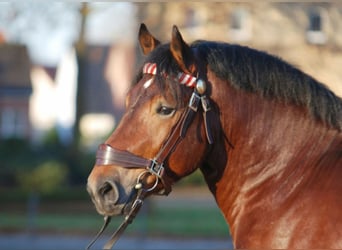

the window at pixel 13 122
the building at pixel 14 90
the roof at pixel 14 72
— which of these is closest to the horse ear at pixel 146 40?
the building at pixel 14 90

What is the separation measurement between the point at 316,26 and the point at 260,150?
13664 mm

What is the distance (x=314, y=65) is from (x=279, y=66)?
543 inches

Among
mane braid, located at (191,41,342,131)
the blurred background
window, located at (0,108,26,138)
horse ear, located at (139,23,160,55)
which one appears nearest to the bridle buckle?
mane braid, located at (191,41,342,131)

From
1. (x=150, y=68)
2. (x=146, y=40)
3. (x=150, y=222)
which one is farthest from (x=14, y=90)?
(x=150, y=68)

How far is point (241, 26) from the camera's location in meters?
20.5

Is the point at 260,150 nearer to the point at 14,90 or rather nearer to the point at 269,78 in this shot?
the point at 269,78

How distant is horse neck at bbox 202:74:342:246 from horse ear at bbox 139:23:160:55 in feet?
1.68

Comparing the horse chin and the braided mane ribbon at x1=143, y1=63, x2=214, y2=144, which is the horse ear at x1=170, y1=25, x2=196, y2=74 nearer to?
the braided mane ribbon at x1=143, y1=63, x2=214, y2=144

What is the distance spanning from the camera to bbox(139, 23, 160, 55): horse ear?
13.0ft

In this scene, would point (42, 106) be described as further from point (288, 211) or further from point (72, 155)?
point (288, 211)

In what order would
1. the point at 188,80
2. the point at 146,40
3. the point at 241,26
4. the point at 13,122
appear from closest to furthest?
the point at 188,80 → the point at 146,40 → the point at 241,26 → the point at 13,122

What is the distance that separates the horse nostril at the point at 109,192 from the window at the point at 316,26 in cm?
1244

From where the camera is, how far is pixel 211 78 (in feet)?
12.2

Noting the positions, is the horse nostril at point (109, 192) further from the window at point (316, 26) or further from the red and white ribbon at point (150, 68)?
the window at point (316, 26)
